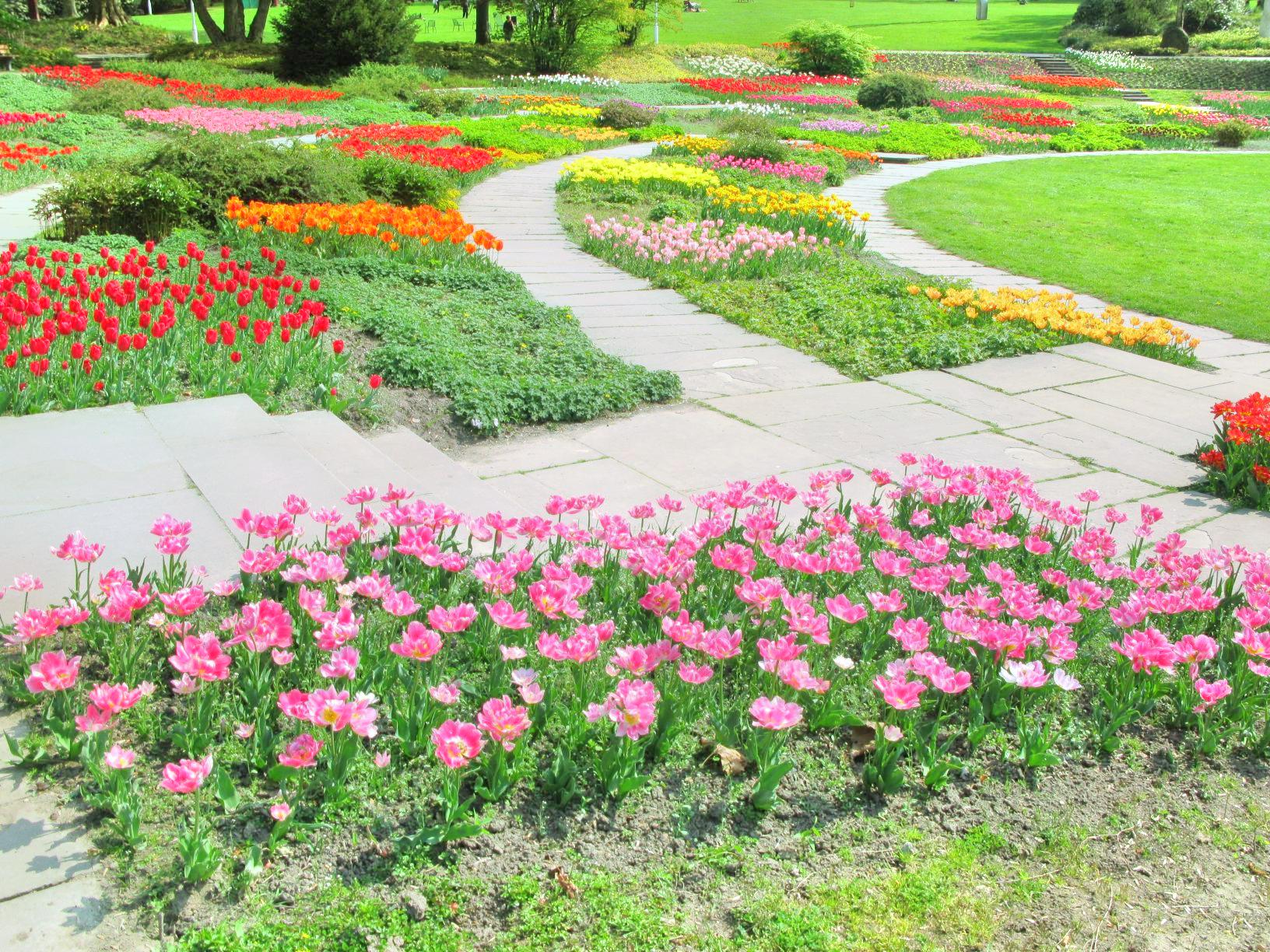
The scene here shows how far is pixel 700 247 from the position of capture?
9180mm

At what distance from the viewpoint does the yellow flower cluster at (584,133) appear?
760 inches

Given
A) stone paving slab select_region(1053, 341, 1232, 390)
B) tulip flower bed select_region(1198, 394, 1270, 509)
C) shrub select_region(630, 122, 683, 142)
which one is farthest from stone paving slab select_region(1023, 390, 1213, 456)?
shrub select_region(630, 122, 683, 142)

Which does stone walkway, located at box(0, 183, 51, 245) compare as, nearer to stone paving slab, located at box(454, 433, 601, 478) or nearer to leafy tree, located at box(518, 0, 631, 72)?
stone paving slab, located at box(454, 433, 601, 478)

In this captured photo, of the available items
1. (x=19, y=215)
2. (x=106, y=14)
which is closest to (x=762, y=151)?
(x=19, y=215)

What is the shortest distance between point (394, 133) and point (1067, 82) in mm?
30099

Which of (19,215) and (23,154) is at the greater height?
(23,154)

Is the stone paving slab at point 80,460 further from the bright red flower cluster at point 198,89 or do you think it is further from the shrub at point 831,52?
the shrub at point 831,52

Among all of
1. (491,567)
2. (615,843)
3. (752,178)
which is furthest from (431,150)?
(615,843)

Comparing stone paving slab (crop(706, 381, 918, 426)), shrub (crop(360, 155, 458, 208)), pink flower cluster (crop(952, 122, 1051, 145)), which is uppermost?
pink flower cluster (crop(952, 122, 1051, 145))

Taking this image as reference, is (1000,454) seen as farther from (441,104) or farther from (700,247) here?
(441,104)

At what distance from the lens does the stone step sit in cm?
375

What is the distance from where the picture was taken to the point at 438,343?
598 cm

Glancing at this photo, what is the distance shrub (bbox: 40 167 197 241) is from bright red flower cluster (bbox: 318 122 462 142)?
7.11 metres

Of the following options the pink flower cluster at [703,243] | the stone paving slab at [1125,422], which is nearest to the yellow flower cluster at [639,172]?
the pink flower cluster at [703,243]
